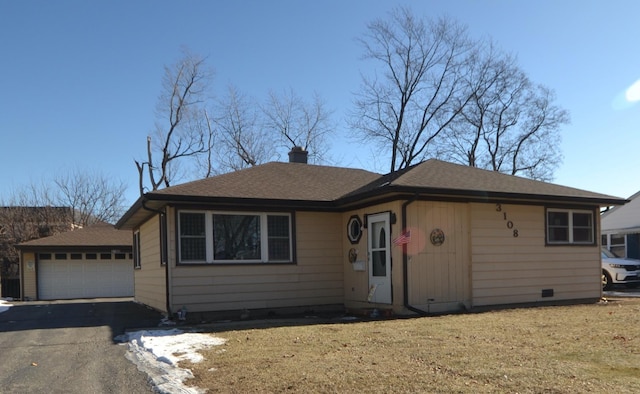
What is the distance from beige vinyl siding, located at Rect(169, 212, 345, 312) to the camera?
10398mm

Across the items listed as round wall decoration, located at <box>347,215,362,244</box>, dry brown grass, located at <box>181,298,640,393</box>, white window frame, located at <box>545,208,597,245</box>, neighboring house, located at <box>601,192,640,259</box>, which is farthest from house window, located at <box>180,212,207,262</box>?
neighboring house, located at <box>601,192,640,259</box>

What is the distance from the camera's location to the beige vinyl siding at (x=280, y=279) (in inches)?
409

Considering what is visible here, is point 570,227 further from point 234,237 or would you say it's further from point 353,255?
point 234,237

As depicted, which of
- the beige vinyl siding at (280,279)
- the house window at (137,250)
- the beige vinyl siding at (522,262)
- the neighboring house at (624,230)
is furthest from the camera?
the neighboring house at (624,230)

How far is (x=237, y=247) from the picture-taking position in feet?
36.0

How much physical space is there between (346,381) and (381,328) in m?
3.43

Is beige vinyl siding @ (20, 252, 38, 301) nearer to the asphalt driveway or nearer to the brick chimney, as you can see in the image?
the asphalt driveway

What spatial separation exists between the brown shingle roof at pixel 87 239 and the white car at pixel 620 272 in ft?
60.6

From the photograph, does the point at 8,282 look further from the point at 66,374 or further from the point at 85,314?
the point at 66,374

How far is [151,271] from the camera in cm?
1280

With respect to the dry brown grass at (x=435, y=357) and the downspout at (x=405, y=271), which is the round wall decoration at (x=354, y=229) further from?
the dry brown grass at (x=435, y=357)

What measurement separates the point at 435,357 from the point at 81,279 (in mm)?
19917

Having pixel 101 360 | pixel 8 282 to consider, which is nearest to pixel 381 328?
pixel 101 360

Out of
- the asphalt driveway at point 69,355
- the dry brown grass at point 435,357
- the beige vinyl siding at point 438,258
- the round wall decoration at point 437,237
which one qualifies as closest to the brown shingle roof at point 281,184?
the beige vinyl siding at point 438,258
